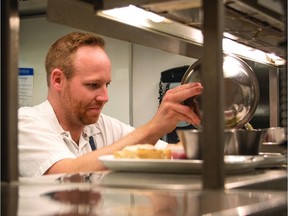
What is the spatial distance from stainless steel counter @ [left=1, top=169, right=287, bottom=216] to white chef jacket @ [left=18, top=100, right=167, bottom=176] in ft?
2.32

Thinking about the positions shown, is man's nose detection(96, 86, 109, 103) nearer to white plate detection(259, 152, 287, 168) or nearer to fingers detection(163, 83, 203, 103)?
fingers detection(163, 83, 203, 103)

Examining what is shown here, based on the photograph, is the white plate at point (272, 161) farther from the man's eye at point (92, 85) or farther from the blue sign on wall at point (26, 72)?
the blue sign on wall at point (26, 72)

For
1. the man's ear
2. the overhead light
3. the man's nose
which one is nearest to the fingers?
the overhead light

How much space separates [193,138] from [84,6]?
343 mm

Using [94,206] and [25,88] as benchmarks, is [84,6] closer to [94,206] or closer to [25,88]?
[94,206]

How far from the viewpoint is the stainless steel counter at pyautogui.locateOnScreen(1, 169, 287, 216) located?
60cm

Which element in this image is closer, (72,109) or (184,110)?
(184,110)

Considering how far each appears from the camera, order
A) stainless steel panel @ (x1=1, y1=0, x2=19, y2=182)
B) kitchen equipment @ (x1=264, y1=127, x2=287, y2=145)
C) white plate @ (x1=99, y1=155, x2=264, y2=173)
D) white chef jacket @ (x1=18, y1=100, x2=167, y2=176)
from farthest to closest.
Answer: white chef jacket @ (x1=18, y1=100, x2=167, y2=176)
kitchen equipment @ (x1=264, y1=127, x2=287, y2=145)
white plate @ (x1=99, y1=155, x2=264, y2=173)
stainless steel panel @ (x1=1, y1=0, x2=19, y2=182)

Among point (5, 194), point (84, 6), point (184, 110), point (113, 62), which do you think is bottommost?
point (5, 194)

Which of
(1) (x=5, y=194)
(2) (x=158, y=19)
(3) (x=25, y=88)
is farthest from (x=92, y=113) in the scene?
(3) (x=25, y=88)

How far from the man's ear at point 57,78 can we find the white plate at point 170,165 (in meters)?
1.40

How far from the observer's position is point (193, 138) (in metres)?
0.96

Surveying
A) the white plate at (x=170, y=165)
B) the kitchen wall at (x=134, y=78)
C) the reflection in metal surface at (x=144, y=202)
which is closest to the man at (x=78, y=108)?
the white plate at (x=170, y=165)

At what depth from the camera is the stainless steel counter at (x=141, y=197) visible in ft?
1.97
